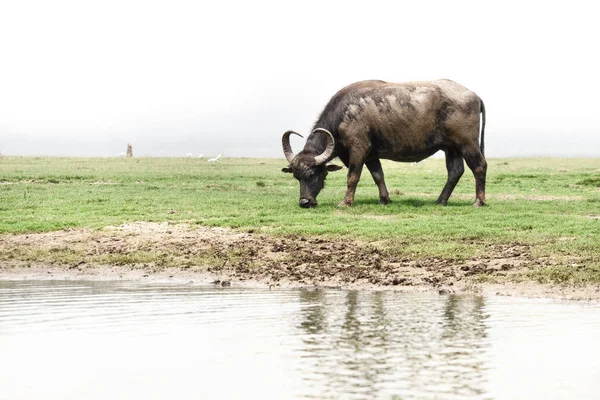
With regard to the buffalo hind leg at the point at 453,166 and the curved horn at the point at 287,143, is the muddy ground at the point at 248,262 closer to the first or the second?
the curved horn at the point at 287,143

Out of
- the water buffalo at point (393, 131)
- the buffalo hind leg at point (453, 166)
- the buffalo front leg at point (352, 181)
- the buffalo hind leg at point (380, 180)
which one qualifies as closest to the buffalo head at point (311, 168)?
the water buffalo at point (393, 131)

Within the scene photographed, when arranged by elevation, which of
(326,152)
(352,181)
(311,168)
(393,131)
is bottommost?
(352,181)

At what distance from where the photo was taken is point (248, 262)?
15.0 metres

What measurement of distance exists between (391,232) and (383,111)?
202 inches

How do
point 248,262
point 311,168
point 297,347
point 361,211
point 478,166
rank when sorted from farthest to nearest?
point 311,168 → point 478,166 → point 361,211 → point 248,262 → point 297,347

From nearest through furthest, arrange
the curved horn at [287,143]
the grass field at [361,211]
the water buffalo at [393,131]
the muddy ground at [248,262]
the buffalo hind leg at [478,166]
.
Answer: the muddy ground at [248,262], the grass field at [361,211], the water buffalo at [393,131], the buffalo hind leg at [478,166], the curved horn at [287,143]

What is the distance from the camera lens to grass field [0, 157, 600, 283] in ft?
50.0

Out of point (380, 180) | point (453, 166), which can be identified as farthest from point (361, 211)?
point (453, 166)

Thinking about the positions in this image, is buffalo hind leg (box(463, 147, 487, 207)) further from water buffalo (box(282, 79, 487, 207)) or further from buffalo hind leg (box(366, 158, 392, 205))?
buffalo hind leg (box(366, 158, 392, 205))

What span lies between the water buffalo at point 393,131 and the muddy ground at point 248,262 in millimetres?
4471

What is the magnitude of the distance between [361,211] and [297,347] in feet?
38.7

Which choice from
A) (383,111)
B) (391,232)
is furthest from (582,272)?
(383,111)

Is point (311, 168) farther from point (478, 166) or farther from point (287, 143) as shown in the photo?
point (478, 166)

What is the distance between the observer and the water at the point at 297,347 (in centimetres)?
708
